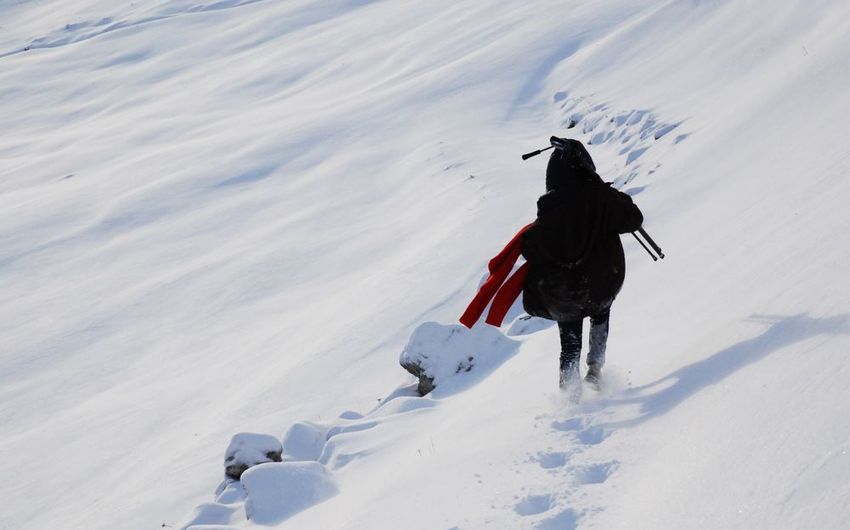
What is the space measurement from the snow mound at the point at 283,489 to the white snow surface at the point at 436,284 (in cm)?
2

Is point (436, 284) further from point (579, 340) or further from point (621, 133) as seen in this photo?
point (579, 340)

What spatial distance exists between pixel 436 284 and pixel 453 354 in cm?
345

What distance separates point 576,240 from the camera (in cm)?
452

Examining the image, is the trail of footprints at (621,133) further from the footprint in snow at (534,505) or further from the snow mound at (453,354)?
the footprint in snow at (534,505)

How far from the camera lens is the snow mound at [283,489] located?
17.0ft

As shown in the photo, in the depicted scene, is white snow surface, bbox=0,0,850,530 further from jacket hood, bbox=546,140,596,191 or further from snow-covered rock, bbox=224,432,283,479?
jacket hood, bbox=546,140,596,191

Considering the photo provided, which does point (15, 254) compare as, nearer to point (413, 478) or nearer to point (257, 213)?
point (257, 213)

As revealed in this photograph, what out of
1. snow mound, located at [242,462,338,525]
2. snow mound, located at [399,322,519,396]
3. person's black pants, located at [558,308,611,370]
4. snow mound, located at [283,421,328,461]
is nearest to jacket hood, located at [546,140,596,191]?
person's black pants, located at [558,308,611,370]

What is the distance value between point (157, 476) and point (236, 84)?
23581mm

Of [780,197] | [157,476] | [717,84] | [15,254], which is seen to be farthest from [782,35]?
[15,254]

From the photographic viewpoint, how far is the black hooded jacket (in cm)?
444

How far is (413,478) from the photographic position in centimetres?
438

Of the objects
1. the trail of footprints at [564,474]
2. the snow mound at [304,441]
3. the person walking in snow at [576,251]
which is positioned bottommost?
the snow mound at [304,441]

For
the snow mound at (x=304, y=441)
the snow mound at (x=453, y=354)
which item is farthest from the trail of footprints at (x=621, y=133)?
the snow mound at (x=304, y=441)
